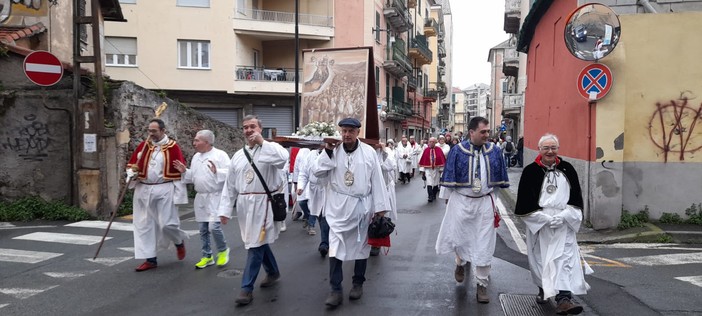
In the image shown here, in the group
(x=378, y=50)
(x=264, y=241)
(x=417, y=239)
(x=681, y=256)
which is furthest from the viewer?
(x=378, y=50)

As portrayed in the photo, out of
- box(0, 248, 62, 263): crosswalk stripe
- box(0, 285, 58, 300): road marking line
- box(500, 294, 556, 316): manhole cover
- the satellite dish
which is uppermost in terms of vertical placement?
the satellite dish

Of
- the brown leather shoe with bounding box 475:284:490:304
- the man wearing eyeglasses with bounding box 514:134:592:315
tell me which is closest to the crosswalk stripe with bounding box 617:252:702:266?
the man wearing eyeglasses with bounding box 514:134:592:315

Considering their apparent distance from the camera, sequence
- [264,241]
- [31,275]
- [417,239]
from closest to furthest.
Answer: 1. [264,241]
2. [31,275]
3. [417,239]

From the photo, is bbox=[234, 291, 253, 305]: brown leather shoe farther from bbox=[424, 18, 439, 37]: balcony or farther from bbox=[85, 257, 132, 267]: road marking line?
bbox=[424, 18, 439, 37]: balcony

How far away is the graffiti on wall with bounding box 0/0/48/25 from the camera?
9.88 meters

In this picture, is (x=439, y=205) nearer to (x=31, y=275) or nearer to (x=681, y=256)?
(x=681, y=256)

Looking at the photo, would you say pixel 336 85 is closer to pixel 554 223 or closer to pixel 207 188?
pixel 207 188

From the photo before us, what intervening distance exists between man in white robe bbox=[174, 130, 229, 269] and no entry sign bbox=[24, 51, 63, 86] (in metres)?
4.60

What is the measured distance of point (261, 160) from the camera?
6.04m

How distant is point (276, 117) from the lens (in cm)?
2991

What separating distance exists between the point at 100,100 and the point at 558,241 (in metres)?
9.67

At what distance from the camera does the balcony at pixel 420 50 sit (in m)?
47.9

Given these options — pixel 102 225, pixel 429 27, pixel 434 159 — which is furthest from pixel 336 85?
pixel 429 27

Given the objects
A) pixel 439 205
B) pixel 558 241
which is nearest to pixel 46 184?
pixel 439 205
